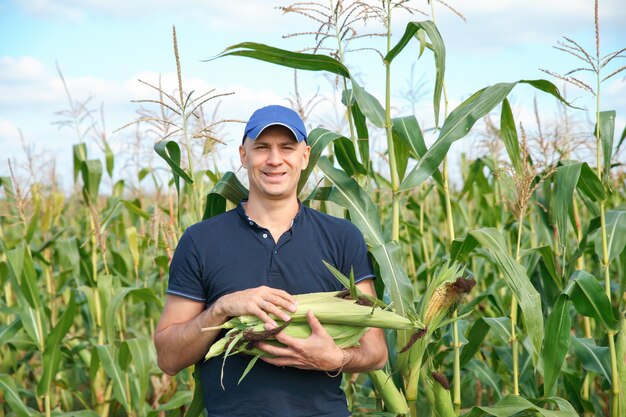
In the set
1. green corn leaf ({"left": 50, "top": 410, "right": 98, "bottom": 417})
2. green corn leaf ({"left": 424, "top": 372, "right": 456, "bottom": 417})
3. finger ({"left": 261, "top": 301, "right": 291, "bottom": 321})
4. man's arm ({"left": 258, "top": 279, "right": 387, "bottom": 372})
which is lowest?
green corn leaf ({"left": 50, "top": 410, "right": 98, "bottom": 417})

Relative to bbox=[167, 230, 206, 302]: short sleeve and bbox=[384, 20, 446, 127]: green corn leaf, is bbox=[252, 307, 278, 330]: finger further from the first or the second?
bbox=[384, 20, 446, 127]: green corn leaf

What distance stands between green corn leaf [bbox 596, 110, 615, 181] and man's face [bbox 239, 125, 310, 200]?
6.98 ft

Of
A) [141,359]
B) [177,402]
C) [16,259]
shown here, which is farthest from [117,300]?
[177,402]

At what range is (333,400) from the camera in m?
3.28

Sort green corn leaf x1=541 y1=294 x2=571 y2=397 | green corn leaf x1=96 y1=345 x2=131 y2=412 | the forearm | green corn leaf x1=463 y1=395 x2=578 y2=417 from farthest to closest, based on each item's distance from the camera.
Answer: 1. green corn leaf x1=96 y1=345 x2=131 y2=412
2. green corn leaf x1=541 y1=294 x2=571 y2=397
3. green corn leaf x1=463 y1=395 x2=578 y2=417
4. the forearm

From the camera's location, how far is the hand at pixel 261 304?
2873mm

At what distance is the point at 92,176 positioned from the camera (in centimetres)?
618

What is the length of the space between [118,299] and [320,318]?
2513 millimetres

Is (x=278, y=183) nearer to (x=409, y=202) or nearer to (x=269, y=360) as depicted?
(x=269, y=360)

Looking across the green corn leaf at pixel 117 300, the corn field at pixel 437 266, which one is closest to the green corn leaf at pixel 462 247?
the corn field at pixel 437 266

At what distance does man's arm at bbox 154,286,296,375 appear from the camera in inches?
113

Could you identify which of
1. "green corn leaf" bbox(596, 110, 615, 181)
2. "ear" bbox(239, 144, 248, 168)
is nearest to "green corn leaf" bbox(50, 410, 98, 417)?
"ear" bbox(239, 144, 248, 168)

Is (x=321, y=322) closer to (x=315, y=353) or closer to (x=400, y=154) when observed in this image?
(x=315, y=353)

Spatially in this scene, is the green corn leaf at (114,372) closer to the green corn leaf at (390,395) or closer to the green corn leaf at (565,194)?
the green corn leaf at (390,395)
